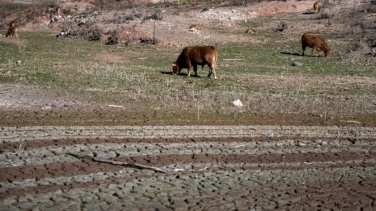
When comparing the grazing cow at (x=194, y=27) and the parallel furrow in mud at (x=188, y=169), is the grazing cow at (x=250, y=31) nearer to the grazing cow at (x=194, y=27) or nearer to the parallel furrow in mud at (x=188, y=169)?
the grazing cow at (x=194, y=27)

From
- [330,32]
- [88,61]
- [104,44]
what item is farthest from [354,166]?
[330,32]

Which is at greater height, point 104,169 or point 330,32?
point 330,32

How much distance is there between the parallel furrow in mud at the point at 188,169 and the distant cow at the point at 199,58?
7.41m

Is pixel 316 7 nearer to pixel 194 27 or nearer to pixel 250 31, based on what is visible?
pixel 250 31

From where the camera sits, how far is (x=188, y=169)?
9750 mm

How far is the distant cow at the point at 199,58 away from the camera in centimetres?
2033

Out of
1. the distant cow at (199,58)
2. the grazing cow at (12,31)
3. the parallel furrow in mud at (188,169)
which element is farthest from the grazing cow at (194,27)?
the parallel furrow in mud at (188,169)

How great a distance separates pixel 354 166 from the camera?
1045 centimetres

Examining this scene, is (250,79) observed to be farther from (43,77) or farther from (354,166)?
(354,166)

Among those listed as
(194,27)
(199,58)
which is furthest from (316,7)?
(199,58)

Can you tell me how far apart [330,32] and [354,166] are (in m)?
28.3

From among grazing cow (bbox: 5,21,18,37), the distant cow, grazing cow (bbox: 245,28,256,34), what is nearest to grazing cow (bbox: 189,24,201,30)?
grazing cow (bbox: 245,28,256,34)

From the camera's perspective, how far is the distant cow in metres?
20.3

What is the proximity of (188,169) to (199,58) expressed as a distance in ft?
37.0
